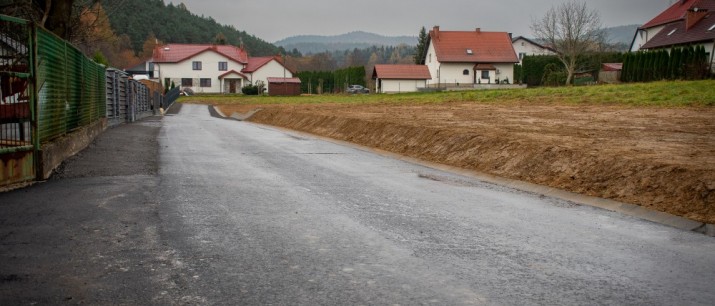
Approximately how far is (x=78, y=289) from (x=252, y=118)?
2832cm

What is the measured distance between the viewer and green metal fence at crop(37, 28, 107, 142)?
9.55m

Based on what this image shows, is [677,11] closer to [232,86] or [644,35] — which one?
[644,35]

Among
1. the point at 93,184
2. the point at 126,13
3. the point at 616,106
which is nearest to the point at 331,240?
the point at 93,184

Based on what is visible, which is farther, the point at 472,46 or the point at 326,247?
the point at 472,46

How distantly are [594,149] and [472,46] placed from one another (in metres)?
74.2

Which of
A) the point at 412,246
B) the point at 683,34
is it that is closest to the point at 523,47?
the point at 683,34

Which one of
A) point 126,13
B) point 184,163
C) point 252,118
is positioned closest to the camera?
point 184,163

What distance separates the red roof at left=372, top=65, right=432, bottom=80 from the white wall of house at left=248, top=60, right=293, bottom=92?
18195 mm

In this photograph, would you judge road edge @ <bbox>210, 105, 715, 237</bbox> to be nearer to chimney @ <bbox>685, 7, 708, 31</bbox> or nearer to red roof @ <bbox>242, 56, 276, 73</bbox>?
chimney @ <bbox>685, 7, 708, 31</bbox>

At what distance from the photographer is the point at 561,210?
7395 mm

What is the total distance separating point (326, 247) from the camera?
17.4 ft

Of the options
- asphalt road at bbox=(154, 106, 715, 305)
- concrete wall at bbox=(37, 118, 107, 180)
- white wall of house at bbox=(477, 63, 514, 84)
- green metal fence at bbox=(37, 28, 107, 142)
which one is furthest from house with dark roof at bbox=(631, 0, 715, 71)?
concrete wall at bbox=(37, 118, 107, 180)

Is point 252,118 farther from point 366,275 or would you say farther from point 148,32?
point 148,32

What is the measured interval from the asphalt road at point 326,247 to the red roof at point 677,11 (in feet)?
191
